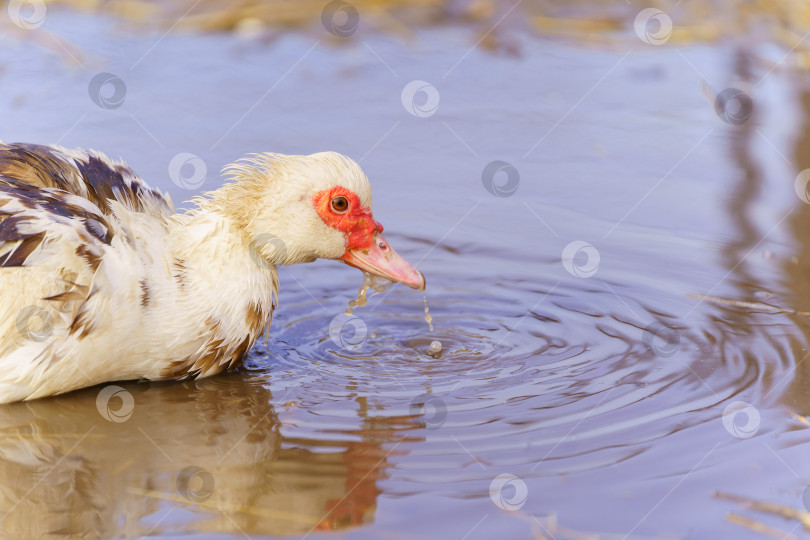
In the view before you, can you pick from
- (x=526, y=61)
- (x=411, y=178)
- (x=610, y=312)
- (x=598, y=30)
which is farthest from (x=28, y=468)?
Result: (x=598, y=30)

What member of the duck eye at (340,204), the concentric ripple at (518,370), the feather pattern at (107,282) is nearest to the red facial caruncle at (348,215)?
the duck eye at (340,204)

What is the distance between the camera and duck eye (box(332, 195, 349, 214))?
464cm

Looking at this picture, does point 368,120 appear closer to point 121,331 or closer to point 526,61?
point 526,61

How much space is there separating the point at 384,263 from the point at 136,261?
1074 millimetres

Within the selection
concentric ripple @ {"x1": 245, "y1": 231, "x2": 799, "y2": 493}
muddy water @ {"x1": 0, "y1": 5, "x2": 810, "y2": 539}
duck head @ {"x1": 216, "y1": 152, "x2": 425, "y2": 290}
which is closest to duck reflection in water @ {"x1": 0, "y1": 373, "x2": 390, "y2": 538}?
muddy water @ {"x1": 0, "y1": 5, "x2": 810, "y2": 539}

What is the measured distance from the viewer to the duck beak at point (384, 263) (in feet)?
15.7

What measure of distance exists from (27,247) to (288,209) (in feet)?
3.54

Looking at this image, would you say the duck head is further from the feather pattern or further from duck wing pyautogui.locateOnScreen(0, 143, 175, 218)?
duck wing pyautogui.locateOnScreen(0, 143, 175, 218)

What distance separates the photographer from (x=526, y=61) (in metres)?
8.76

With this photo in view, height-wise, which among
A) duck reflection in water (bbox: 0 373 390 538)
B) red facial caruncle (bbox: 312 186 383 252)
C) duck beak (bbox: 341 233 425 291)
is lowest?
duck reflection in water (bbox: 0 373 390 538)

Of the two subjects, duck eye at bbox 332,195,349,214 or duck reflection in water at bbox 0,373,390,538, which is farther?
duck eye at bbox 332,195,349,214

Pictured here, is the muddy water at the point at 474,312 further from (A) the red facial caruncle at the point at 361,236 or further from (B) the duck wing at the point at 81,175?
(B) the duck wing at the point at 81,175

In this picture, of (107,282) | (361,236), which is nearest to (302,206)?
(361,236)

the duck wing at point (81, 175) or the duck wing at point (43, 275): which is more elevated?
the duck wing at point (81, 175)
